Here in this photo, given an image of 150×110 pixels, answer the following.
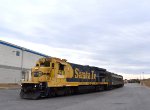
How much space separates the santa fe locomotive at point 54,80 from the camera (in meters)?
26.7

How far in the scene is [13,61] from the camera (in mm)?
54250

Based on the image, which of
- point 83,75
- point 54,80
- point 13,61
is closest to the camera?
point 54,80

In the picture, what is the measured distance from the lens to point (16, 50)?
5556 centimetres

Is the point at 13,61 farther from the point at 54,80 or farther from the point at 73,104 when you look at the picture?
the point at 73,104

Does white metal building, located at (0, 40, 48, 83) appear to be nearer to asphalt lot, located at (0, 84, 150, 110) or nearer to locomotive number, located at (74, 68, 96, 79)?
locomotive number, located at (74, 68, 96, 79)

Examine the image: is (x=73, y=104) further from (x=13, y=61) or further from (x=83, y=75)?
(x=13, y=61)

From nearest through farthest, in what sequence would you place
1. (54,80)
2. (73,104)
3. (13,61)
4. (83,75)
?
1. (73,104)
2. (54,80)
3. (83,75)
4. (13,61)

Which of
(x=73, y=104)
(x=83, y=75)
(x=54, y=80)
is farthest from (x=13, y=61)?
(x=73, y=104)

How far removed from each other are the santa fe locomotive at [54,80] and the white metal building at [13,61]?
17137 millimetres

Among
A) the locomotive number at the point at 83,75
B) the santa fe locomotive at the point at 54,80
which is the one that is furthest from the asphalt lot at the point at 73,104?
the locomotive number at the point at 83,75

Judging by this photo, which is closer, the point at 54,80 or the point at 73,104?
the point at 73,104

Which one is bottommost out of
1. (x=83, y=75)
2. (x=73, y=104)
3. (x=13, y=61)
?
(x=73, y=104)

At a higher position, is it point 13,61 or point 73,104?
point 13,61

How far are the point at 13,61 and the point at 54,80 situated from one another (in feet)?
90.4
